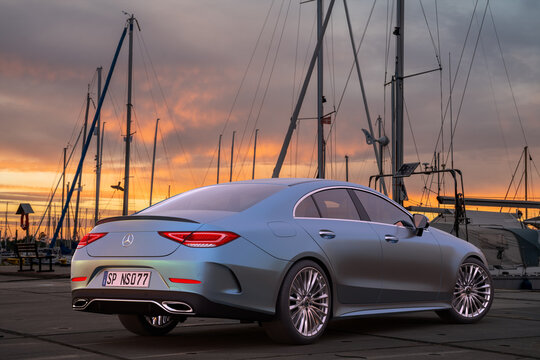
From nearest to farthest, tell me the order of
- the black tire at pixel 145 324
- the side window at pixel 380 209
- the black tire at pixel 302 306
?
the black tire at pixel 302 306 < the black tire at pixel 145 324 < the side window at pixel 380 209

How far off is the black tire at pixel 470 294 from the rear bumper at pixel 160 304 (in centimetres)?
297

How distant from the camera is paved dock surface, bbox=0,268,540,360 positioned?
5941mm

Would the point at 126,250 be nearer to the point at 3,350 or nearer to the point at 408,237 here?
the point at 3,350

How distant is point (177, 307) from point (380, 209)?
2685mm

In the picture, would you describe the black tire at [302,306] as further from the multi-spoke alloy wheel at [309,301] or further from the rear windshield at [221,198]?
the rear windshield at [221,198]

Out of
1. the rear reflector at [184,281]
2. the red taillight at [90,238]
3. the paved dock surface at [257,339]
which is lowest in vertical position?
the paved dock surface at [257,339]

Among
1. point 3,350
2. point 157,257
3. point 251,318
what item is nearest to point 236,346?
point 251,318

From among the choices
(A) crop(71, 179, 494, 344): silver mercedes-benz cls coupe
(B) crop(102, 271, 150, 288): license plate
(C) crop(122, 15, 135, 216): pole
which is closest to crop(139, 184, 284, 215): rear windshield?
(A) crop(71, 179, 494, 344): silver mercedes-benz cls coupe

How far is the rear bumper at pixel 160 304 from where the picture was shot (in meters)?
5.86

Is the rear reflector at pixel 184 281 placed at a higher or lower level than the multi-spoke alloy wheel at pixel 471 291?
higher

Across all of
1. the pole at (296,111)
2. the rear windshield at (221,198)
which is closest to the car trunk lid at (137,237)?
the rear windshield at (221,198)

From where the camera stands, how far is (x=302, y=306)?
652cm

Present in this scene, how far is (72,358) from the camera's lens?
225 inches

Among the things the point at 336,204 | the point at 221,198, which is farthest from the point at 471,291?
the point at 221,198
